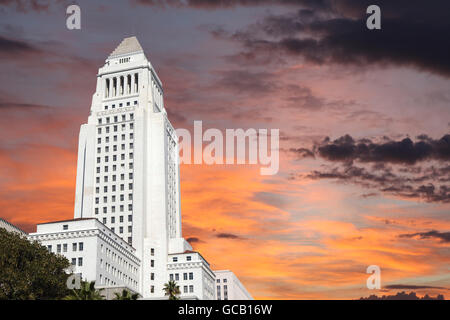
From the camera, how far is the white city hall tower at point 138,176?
436 feet

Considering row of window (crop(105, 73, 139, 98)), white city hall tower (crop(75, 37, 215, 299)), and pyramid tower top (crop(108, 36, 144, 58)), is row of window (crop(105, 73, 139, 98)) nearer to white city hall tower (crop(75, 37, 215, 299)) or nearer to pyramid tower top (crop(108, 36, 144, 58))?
white city hall tower (crop(75, 37, 215, 299))

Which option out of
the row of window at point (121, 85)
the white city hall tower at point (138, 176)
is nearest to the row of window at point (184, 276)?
the white city hall tower at point (138, 176)

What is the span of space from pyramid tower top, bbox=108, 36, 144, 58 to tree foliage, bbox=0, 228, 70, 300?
98.5 metres

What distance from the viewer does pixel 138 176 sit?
466 ft

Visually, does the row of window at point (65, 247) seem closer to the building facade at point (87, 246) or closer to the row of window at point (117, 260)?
the building facade at point (87, 246)

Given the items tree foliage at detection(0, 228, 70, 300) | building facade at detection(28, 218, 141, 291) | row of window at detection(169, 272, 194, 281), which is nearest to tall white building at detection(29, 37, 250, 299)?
row of window at detection(169, 272, 194, 281)

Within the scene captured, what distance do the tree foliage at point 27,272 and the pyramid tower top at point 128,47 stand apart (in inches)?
3880

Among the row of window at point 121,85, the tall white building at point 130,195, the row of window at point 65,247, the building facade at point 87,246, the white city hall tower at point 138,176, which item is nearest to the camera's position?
the building facade at point 87,246

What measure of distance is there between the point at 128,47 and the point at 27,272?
10750 centimetres

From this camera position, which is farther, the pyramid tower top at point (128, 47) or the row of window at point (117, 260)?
the pyramid tower top at point (128, 47)

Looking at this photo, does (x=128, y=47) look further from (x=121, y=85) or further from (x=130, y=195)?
(x=130, y=195)

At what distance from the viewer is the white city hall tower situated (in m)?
133
